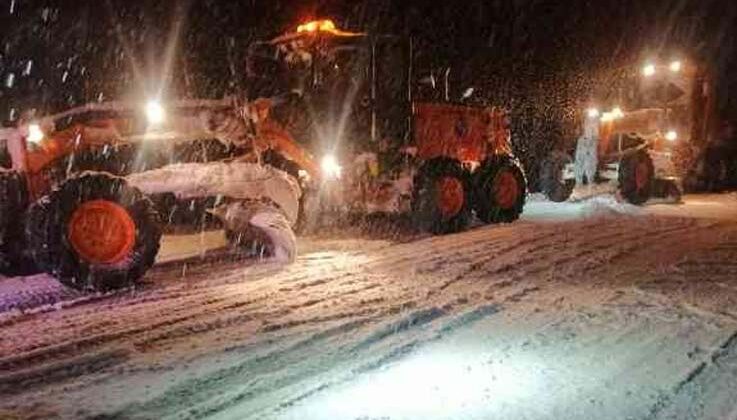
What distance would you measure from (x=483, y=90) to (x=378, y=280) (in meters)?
20.8

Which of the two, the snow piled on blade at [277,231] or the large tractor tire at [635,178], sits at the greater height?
the large tractor tire at [635,178]

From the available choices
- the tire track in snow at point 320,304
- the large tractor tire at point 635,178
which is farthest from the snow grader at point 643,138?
the tire track in snow at point 320,304

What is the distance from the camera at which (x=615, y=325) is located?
5.75 metres

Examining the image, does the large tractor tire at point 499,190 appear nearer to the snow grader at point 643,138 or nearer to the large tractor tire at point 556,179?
the large tractor tire at point 556,179

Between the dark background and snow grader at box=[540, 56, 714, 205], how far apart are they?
0.53 meters

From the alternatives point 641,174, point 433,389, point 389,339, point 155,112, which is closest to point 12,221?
point 155,112

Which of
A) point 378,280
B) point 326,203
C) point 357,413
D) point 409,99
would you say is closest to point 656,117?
point 409,99

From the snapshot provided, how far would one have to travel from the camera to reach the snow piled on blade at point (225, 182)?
8.00 m

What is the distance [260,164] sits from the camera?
355 inches

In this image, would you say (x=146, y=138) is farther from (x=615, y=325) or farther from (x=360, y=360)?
(x=615, y=325)

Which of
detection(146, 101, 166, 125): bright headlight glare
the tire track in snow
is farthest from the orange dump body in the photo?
detection(146, 101, 166, 125): bright headlight glare

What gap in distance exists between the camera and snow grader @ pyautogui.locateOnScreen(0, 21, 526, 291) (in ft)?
23.1

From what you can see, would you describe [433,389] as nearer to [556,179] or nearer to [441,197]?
[441,197]

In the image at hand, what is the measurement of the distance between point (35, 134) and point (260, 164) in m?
2.58
